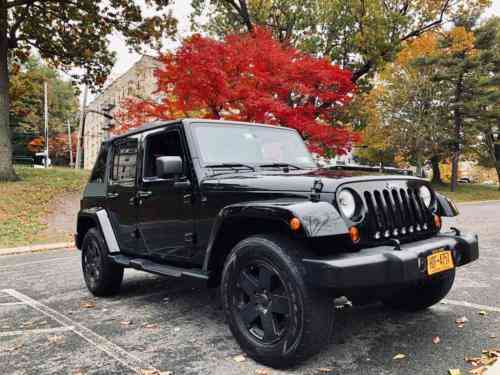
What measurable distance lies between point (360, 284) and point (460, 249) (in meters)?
1.15

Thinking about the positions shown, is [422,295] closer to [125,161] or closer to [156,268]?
[156,268]

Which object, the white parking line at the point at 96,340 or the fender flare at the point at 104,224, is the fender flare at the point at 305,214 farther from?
the fender flare at the point at 104,224

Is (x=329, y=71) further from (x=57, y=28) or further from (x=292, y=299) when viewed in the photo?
(x=292, y=299)

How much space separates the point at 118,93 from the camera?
5866 centimetres

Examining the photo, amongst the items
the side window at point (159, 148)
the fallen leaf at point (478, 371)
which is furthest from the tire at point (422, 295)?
the side window at point (159, 148)

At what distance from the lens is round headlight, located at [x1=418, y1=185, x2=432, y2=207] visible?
3520 mm

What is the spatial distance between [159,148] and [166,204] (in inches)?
25.3

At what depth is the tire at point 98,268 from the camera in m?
4.80

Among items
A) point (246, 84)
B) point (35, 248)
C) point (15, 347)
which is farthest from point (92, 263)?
point (246, 84)

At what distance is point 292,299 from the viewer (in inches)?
107

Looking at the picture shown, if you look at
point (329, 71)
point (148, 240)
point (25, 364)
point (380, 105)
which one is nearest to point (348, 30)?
point (329, 71)

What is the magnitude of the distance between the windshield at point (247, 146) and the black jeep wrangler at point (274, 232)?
1 centimetres

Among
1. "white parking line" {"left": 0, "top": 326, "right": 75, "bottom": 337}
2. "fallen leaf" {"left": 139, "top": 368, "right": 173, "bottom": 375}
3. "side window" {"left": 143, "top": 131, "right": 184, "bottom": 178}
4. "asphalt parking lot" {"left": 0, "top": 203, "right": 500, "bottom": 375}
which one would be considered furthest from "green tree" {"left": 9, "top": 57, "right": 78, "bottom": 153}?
"fallen leaf" {"left": 139, "top": 368, "right": 173, "bottom": 375}

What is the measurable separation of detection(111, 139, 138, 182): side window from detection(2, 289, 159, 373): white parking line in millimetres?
1581
